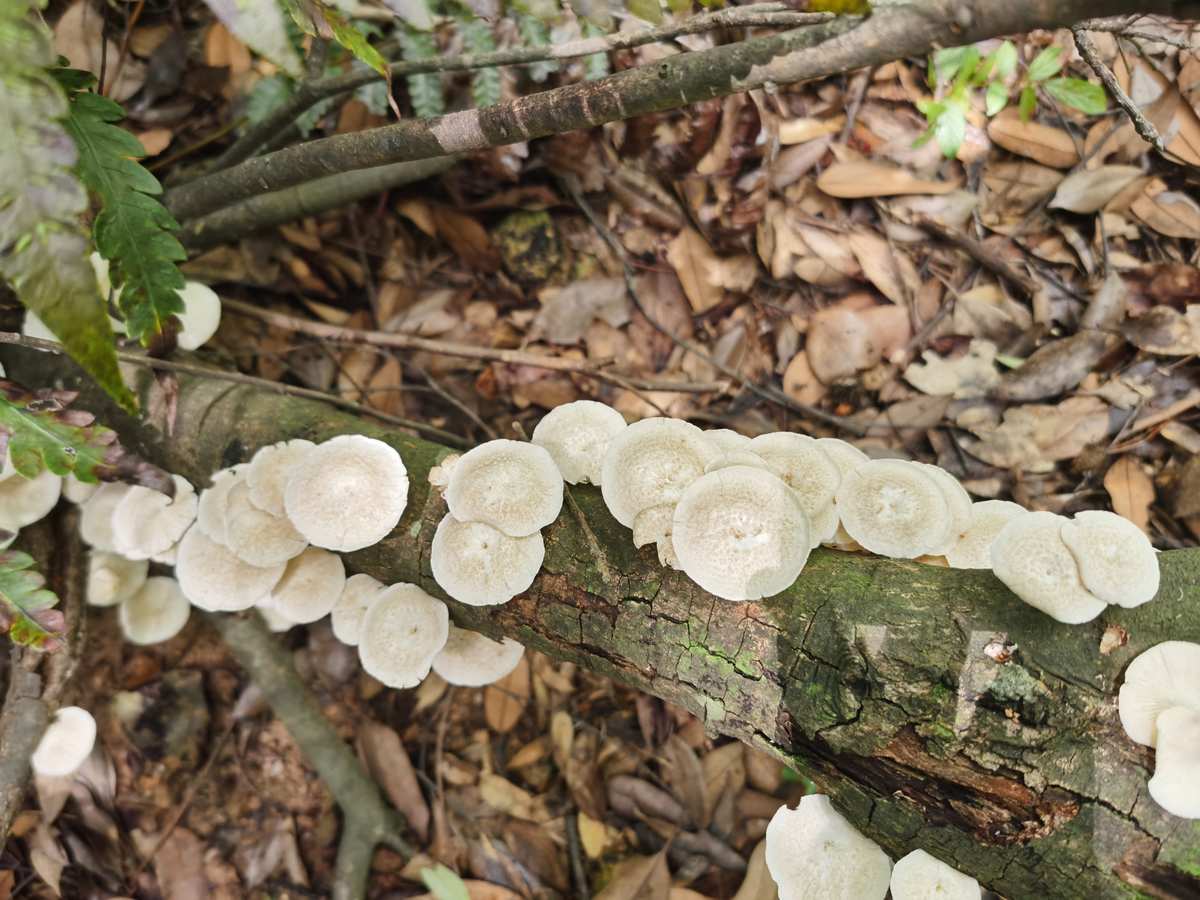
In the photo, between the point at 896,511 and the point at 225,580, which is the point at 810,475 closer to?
the point at 896,511

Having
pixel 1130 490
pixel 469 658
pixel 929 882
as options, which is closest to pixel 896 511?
pixel 929 882

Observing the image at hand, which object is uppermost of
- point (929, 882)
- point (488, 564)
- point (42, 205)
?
point (42, 205)

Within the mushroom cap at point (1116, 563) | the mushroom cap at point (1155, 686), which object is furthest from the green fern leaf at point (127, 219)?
the mushroom cap at point (1155, 686)

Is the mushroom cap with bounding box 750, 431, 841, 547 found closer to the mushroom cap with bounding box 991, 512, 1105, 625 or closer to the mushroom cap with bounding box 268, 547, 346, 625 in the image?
the mushroom cap with bounding box 991, 512, 1105, 625

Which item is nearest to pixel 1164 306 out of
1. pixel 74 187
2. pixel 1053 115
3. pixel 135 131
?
pixel 1053 115

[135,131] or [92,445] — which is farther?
[135,131]

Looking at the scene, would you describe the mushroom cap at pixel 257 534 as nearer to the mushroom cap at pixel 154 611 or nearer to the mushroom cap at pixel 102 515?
the mushroom cap at pixel 102 515

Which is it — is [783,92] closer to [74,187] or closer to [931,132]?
[931,132]
